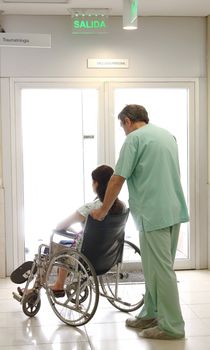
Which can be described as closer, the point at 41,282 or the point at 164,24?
Result: the point at 41,282

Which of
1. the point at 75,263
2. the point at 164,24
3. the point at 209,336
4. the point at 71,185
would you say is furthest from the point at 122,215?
the point at 164,24

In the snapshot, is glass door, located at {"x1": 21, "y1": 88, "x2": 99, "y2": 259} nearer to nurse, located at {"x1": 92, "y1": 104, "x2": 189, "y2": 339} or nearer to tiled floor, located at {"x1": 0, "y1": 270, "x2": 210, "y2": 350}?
tiled floor, located at {"x1": 0, "y1": 270, "x2": 210, "y2": 350}

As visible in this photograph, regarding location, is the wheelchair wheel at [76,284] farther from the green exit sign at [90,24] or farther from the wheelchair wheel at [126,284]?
the green exit sign at [90,24]

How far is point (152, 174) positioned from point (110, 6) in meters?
2.17

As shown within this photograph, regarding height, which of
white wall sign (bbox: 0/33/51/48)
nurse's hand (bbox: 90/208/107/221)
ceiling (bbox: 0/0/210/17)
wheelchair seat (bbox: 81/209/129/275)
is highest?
ceiling (bbox: 0/0/210/17)

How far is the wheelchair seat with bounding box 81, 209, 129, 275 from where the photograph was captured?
3.58 metres

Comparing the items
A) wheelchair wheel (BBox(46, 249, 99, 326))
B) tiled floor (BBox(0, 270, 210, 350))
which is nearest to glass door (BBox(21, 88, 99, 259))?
tiled floor (BBox(0, 270, 210, 350))

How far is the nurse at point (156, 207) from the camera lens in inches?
136

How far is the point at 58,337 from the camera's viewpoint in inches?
142

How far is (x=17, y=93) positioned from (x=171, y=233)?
8.07 feet

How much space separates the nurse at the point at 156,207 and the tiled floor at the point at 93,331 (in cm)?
13

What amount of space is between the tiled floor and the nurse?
126 millimetres

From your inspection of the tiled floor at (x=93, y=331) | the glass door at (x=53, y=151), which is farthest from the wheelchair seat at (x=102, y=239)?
the glass door at (x=53, y=151)

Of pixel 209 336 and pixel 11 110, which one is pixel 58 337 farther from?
pixel 11 110
